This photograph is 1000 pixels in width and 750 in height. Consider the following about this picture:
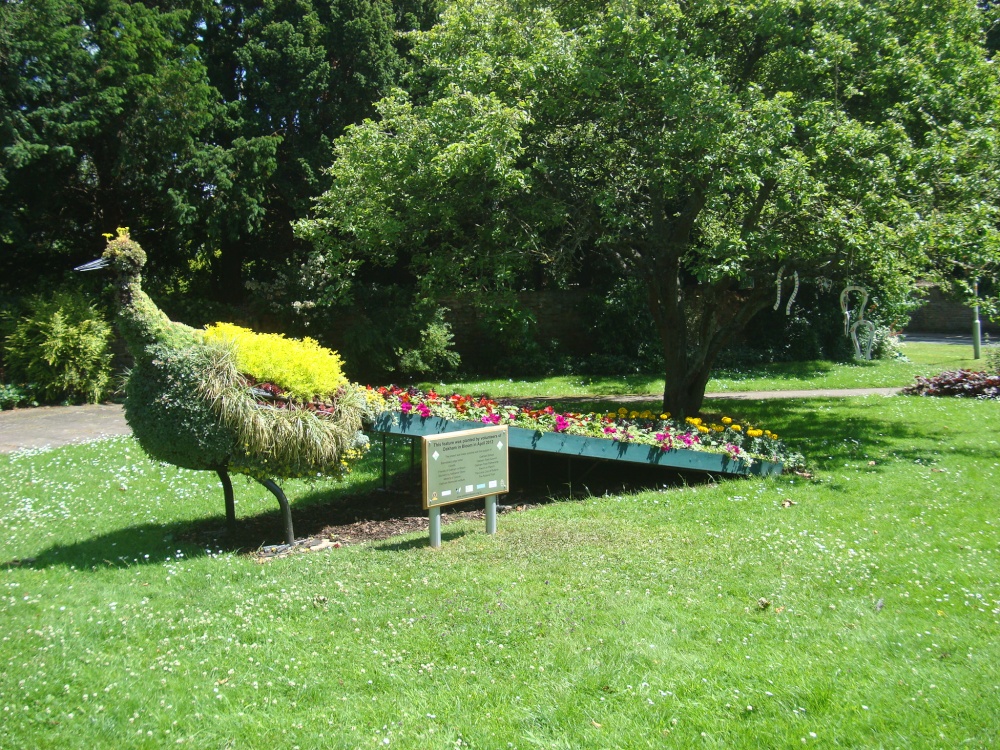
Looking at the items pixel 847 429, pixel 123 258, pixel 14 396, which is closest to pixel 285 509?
pixel 123 258

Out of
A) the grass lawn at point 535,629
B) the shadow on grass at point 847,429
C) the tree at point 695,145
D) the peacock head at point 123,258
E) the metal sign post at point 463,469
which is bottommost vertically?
the grass lawn at point 535,629

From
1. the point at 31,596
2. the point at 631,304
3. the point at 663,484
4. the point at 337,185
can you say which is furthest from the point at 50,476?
the point at 631,304

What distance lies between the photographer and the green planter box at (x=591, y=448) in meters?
8.23

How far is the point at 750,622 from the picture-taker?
17.1ft

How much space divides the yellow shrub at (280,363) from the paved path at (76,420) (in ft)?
22.4

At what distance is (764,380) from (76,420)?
14413 mm

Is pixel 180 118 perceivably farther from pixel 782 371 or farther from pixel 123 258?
pixel 782 371

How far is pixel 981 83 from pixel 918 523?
7.01 meters

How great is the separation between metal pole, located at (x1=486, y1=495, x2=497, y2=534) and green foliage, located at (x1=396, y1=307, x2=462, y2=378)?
1196 centimetres

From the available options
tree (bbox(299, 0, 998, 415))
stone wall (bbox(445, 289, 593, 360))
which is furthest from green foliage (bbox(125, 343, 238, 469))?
stone wall (bbox(445, 289, 593, 360))

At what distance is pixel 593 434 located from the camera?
29.6 feet

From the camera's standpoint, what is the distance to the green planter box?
8.23 metres

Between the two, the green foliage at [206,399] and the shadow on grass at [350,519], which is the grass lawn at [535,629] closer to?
the shadow on grass at [350,519]

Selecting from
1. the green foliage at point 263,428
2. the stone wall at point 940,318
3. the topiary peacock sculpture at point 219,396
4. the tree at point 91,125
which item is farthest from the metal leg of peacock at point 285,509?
the stone wall at point 940,318
